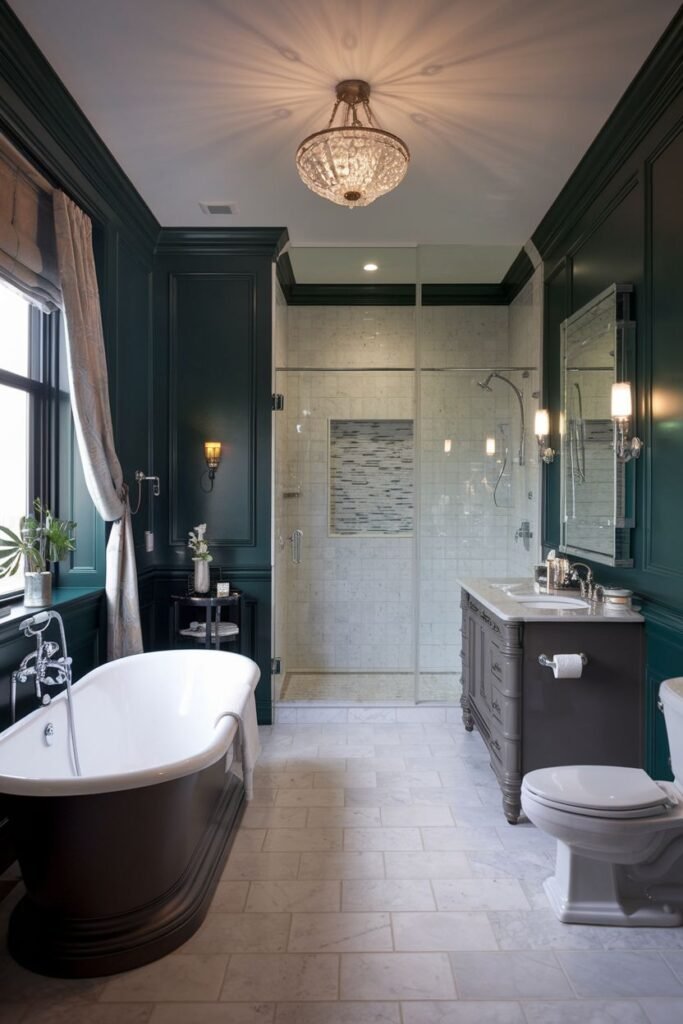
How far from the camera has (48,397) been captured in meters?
3.09

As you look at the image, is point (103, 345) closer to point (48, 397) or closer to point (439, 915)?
point (48, 397)

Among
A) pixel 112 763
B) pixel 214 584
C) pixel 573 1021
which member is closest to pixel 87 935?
pixel 112 763

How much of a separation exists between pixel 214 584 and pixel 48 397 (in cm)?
143

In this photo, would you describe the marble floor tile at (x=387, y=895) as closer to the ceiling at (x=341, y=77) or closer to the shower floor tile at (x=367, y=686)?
the shower floor tile at (x=367, y=686)

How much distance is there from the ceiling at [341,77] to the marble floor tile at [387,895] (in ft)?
9.71

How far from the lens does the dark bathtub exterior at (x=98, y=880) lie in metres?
1.82

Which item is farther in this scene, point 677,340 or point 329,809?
point 329,809

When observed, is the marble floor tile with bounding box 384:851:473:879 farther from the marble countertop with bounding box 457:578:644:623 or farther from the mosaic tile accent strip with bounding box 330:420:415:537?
the mosaic tile accent strip with bounding box 330:420:415:537

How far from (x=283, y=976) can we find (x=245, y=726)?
813mm

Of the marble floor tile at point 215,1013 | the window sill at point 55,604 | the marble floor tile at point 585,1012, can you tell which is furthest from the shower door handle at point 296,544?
the marble floor tile at point 585,1012

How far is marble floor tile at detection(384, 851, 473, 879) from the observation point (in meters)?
2.35

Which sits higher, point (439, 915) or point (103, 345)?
point (103, 345)

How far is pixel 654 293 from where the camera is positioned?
8.28ft

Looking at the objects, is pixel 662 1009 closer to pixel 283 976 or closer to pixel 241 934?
pixel 283 976
